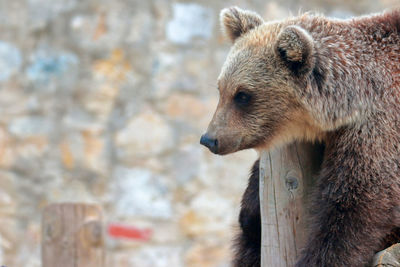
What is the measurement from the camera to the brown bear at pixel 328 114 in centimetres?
360

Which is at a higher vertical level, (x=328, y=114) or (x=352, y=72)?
(x=352, y=72)

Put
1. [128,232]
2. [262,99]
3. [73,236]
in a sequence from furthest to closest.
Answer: [128,232] < [73,236] < [262,99]

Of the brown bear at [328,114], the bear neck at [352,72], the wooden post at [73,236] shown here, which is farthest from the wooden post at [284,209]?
the wooden post at [73,236]

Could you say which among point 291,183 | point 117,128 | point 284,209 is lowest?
point 284,209

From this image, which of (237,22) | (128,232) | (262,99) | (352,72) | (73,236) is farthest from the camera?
(128,232)

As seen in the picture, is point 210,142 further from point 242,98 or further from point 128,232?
point 128,232

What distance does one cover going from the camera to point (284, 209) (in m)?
3.90

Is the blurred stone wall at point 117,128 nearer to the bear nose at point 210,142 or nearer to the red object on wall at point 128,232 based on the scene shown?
the red object on wall at point 128,232

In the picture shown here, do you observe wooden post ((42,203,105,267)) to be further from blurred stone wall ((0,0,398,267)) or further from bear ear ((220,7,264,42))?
blurred stone wall ((0,0,398,267))

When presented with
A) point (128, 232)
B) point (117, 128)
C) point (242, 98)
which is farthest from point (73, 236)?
point (117, 128)

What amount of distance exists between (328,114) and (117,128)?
3.24 meters

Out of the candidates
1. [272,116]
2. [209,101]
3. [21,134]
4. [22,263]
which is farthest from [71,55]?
Result: [272,116]

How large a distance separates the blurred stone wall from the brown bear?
8.05ft

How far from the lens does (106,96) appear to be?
6.77 meters
